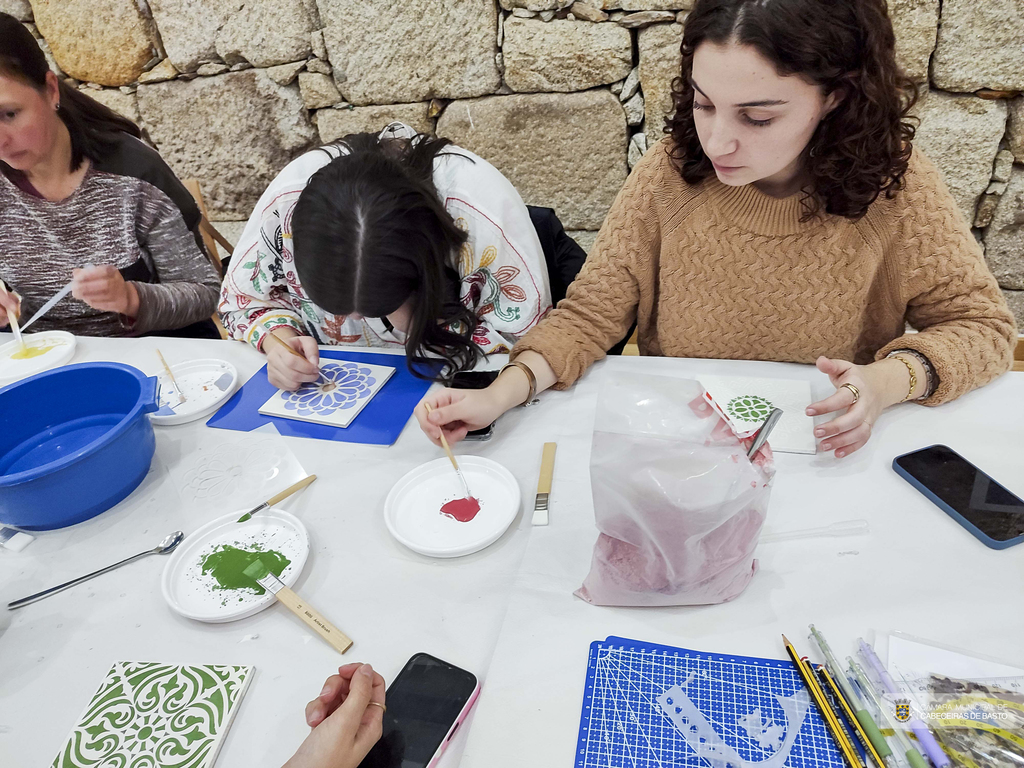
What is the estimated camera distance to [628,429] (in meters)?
0.79

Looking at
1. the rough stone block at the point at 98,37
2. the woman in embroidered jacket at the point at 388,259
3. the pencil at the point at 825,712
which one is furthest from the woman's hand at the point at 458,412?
the rough stone block at the point at 98,37

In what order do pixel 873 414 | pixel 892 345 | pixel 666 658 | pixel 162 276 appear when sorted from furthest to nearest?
pixel 162 276 → pixel 892 345 → pixel 873 414 → pixel 666 658

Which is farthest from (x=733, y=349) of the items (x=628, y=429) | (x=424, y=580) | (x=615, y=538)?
(x=424, y=580)

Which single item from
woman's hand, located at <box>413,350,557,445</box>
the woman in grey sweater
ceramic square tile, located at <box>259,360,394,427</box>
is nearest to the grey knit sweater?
the woman in grey sweater

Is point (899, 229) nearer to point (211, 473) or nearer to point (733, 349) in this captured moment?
point (733, 349)

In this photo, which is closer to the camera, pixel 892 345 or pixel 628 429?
pixel 628 429

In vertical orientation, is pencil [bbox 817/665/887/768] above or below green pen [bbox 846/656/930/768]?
below

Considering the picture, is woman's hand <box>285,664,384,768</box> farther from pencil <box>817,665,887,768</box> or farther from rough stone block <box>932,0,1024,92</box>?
rough stone block <box>932,0,1024,92</box>

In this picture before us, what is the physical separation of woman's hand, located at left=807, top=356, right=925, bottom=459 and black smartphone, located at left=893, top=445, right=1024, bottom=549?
0.22 feet

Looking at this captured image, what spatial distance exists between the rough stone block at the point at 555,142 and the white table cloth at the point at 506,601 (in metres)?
1.32

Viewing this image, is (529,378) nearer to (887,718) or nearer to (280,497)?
(280,497)

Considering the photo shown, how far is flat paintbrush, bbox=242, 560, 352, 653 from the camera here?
2.32ft

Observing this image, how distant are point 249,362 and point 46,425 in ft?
1.18

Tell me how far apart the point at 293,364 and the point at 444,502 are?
0.45 metres
